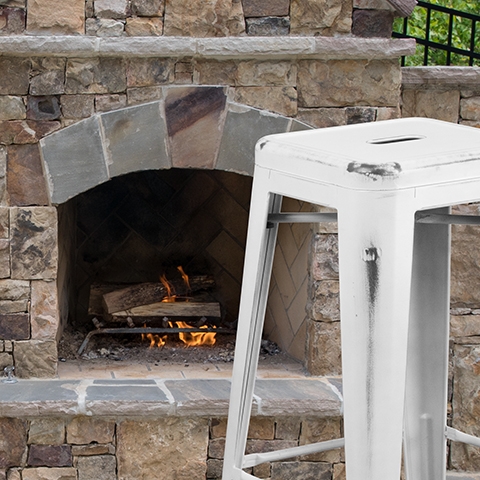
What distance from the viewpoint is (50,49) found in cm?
309

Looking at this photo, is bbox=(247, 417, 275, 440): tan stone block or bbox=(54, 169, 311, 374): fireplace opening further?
bbox=(54, 169, 311, 374): fireplace opening

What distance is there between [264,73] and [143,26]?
0.49 metres

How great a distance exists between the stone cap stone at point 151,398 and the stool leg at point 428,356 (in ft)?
2.78

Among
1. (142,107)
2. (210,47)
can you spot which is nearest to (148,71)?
(142,107)

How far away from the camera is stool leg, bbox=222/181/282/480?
6.47 ft

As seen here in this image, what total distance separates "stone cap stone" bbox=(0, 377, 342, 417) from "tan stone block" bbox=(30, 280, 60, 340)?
0.19 metres

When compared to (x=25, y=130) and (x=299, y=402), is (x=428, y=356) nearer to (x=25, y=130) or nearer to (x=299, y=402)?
(x=299, y=402)

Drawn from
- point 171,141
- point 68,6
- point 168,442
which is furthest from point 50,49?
point 168,442

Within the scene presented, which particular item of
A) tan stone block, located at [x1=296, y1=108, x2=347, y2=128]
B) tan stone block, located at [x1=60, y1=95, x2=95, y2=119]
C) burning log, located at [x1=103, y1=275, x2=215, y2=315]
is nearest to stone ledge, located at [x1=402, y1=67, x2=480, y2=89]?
tan stone block, located at [x1=296, y1=108, x2=347, y2=128]

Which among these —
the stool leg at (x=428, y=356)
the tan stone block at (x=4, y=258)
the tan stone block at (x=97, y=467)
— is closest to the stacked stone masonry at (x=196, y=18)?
the tan stone block at (x=4, y=258)

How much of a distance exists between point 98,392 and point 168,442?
0.32 metres

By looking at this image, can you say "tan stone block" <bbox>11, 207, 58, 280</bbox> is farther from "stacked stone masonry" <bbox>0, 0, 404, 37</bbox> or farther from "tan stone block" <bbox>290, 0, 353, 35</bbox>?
"tan stone block" <bbox>290, 0, 353, 35</bbox>

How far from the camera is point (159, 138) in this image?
3.22 m

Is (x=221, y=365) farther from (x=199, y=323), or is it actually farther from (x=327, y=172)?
(x=327, y=172)
